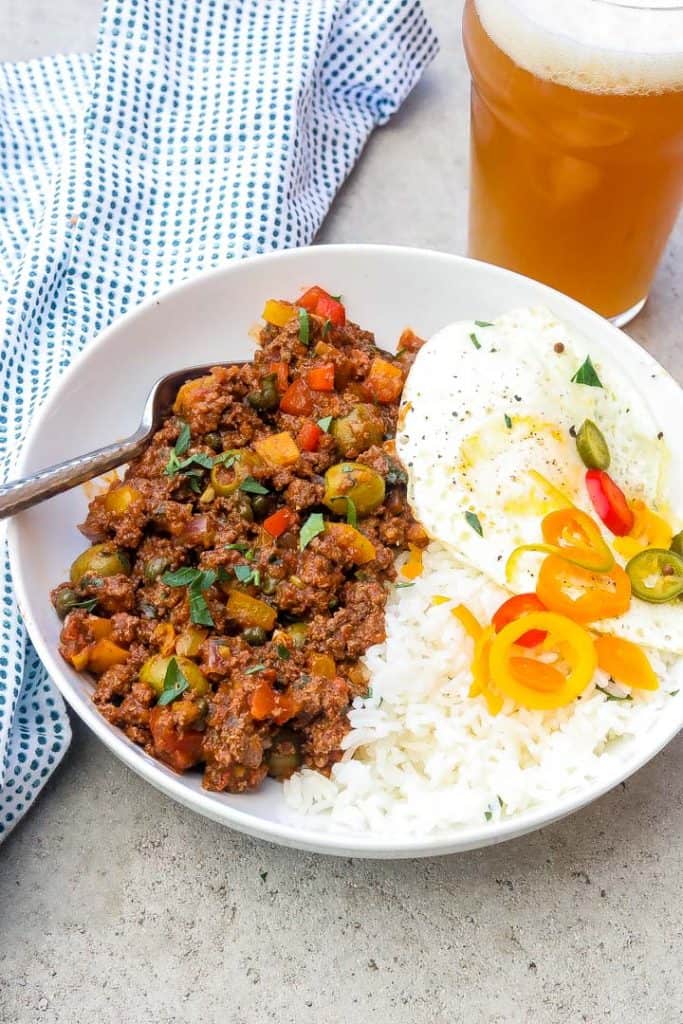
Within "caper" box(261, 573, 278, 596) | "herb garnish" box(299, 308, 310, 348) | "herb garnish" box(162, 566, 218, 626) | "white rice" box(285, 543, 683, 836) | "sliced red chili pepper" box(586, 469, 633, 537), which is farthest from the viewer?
"herb garnish" box(299, 308, 310, 348)

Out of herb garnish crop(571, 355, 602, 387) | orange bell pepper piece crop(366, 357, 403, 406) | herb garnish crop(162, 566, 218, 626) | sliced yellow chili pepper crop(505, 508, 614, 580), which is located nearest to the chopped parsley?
herb garnish crop(162, 566, 218, 626)

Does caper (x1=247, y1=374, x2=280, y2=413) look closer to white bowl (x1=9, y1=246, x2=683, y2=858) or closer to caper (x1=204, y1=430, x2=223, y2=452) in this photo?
caper (x1=204, y1=430, x2=223, y2=452)

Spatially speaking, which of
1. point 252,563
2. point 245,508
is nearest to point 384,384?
point 245,508

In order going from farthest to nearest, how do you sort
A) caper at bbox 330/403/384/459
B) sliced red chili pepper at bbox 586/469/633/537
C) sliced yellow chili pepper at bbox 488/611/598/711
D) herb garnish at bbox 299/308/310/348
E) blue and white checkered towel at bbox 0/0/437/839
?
blue and white checkered towel at bbox 0/0/437/839
herb garnish at bbox 299/308/310/348
caper at bbox 330/403/384/459
sliced red chili pepper at bbox 586/469/633/537
sliced yellow chili pepper at bbox 488/611/598/711

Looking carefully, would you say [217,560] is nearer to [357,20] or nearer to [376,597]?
[376,597]

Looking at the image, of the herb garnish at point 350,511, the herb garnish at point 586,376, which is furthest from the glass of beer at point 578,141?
the herb garnish at point 350,511

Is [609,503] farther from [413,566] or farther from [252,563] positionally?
[252,563]
